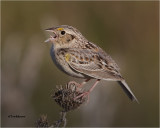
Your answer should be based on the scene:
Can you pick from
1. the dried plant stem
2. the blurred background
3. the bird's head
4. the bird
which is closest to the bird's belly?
the bird

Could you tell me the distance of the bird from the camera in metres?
7.09

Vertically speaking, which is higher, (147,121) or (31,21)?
(31,21)

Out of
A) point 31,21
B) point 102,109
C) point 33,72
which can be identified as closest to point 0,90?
point 33,72

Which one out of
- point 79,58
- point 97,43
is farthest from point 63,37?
point 97,43

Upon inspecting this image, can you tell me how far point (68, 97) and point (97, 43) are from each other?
19.6 feet

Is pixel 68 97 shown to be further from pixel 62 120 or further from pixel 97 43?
pixel 97 43

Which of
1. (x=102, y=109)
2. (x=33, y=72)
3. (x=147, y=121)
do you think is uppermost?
(x=33, y=72)

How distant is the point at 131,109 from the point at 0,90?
3277 millimetres

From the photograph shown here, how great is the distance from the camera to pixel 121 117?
10.7 m

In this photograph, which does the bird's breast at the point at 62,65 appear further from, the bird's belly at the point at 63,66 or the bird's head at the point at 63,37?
the bird's head at the point at 63,37

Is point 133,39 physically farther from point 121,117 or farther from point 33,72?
point 33,72

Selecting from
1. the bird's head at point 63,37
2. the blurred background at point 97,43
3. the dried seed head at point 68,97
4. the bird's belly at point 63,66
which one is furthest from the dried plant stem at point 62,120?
the blurred background at point 97,43

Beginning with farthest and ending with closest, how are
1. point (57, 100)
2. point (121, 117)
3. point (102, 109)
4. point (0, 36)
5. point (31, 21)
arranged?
point (31, 21) < point (0, 36) < point (121, 117) < point (102, 109) < point (57, 100)

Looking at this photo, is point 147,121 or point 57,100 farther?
point 147,121
